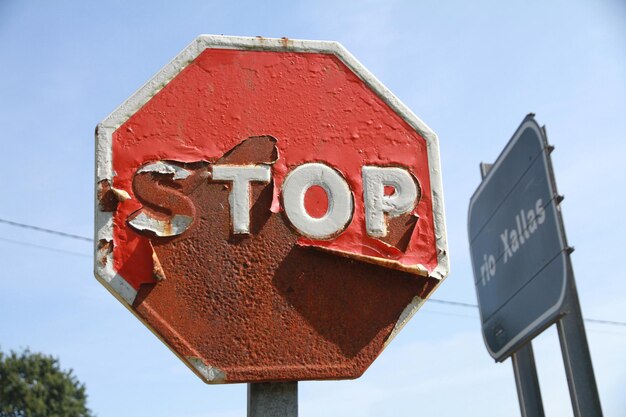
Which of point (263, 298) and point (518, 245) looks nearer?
point (263, 298)

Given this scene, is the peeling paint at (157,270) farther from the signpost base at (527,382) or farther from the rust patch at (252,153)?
the signpost base at (527,382)

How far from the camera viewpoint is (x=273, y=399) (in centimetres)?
294

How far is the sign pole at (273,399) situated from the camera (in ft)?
9.54

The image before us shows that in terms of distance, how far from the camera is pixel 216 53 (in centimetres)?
331

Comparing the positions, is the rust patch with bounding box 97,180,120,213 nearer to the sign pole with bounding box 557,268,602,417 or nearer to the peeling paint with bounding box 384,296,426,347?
the peeling paint with bounding box 384,296,426,347

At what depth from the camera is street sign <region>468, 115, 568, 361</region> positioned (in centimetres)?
364

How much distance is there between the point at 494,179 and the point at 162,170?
6.94ft

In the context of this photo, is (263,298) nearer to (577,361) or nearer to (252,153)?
(252,153)

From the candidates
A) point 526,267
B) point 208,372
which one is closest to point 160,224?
point 208,372

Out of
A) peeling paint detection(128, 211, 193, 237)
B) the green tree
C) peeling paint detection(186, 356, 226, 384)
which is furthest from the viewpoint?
the green tree

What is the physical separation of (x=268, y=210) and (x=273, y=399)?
2.28ft

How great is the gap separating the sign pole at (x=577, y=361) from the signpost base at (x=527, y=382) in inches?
38.9

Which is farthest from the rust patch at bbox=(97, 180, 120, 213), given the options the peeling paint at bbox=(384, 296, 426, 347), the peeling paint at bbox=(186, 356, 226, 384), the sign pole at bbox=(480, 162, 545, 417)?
the sign pole at bbox=(480, 162, 545, 417)

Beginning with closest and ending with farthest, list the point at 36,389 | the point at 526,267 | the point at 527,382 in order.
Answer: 1. the point at 526,267
2. the point at 527,382
3. the point at 36,389
